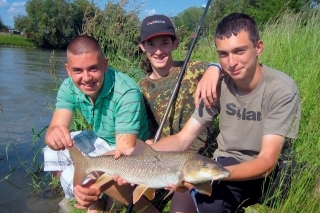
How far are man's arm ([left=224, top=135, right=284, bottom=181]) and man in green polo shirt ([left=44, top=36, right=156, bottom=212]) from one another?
3.62 ft

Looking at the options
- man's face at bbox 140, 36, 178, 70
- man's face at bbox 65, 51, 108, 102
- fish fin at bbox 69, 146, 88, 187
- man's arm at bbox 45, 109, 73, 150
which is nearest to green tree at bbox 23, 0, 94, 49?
man's face at bbox 140, 36, 178, 70

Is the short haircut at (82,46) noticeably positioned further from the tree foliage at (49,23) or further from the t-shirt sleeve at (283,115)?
the tree foliage at (49,23)

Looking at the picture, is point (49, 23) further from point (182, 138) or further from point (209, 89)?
point (209, 89)

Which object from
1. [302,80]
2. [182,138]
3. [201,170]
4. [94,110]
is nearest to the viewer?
[201,170]

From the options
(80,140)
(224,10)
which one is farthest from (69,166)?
(224,10)

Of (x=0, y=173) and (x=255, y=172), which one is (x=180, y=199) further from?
(x=0, y=173)

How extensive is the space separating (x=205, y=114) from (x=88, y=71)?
3.52 ft

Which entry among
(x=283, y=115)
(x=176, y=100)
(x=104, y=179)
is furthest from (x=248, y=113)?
(x=104, y=179)

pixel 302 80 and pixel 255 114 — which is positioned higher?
pixel 302 80

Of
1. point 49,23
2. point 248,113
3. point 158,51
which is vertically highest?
point 49,23

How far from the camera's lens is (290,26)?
6113mm

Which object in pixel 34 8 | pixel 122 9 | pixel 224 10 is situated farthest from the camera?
pixel 34 8

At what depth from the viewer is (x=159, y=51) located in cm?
362

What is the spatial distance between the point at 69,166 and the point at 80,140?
0.27 meters
